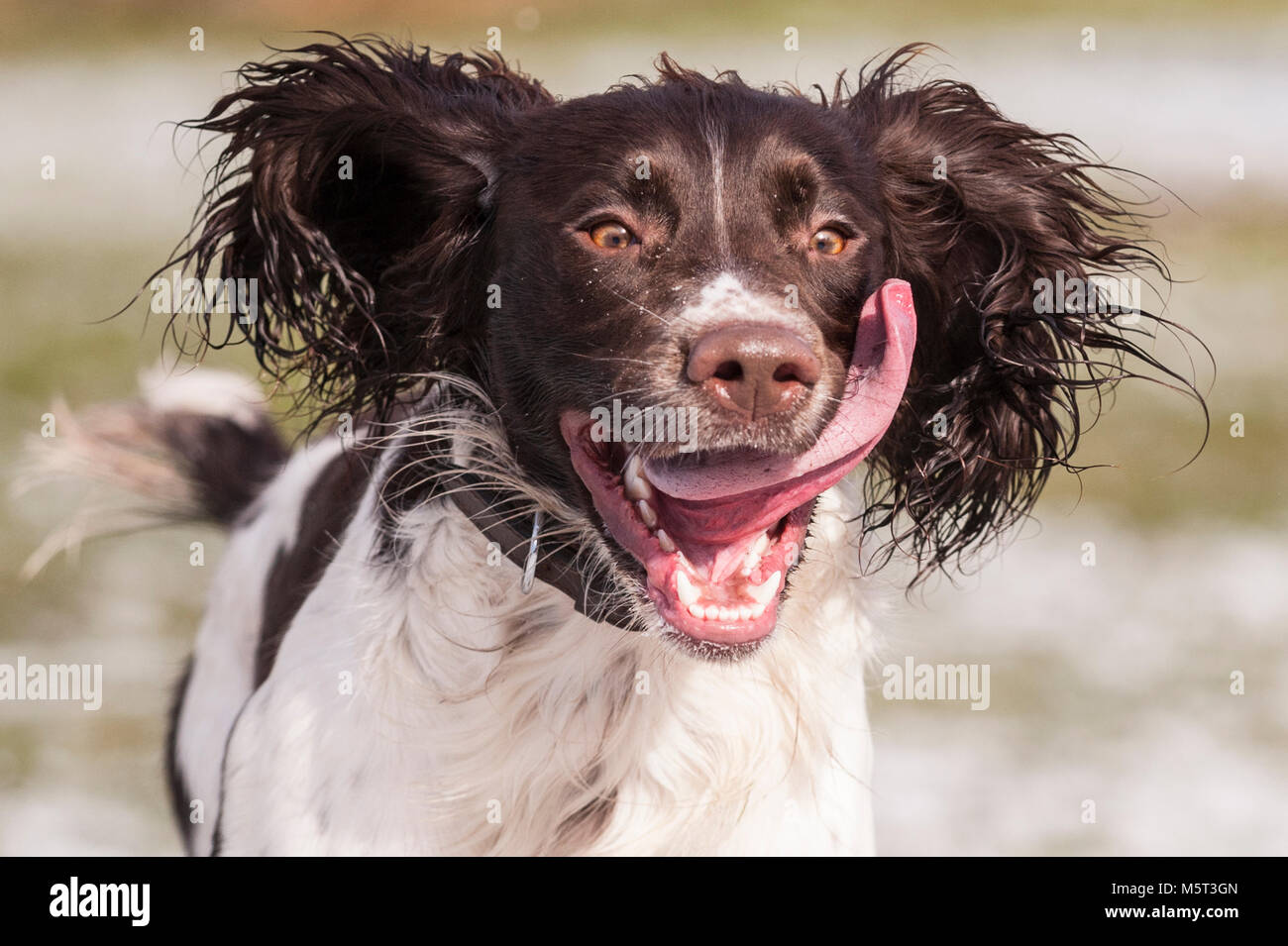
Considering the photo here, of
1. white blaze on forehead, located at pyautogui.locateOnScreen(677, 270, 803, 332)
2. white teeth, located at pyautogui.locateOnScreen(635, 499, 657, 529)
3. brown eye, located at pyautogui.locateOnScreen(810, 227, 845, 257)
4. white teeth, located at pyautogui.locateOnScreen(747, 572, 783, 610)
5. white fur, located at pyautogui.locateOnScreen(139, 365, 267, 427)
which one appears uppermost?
brown eye, located at pyautogui.locateOnScreen(810, 227, 845, 257)

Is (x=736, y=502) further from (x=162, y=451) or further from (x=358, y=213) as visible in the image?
(x=162, y=451)

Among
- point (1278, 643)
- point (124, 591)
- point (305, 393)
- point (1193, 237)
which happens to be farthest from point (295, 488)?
point (1193, 237)

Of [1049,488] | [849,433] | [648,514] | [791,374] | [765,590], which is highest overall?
[791,374]

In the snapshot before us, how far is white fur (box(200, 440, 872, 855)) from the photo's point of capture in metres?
2.85

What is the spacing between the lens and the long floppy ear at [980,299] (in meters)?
3.03

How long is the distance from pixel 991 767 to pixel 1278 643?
1489 millimetres

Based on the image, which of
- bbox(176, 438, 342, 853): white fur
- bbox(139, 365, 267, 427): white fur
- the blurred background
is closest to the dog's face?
the blurred background

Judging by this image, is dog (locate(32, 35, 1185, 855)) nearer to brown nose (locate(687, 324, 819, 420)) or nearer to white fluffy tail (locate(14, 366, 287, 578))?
brown nose (locate(687, 324, 819, 420))

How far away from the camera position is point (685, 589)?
2617 mm

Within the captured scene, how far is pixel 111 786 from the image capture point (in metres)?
5.05

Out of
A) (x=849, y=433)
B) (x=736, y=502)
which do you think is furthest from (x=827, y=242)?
(x=736, y=502)

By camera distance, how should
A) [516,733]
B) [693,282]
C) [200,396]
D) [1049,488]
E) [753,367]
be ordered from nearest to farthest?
[753,367]
[693,282]
[516,733]
[200,396]
[1049,488]

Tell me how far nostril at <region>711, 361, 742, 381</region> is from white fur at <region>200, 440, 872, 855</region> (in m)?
0.54

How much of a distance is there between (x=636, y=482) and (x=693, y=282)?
0.33 meters
